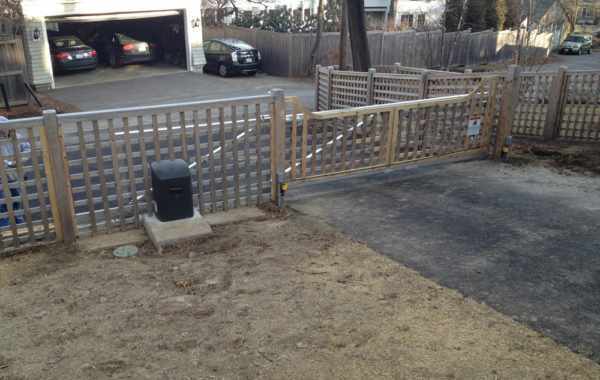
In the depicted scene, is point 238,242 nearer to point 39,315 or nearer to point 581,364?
point 39,315

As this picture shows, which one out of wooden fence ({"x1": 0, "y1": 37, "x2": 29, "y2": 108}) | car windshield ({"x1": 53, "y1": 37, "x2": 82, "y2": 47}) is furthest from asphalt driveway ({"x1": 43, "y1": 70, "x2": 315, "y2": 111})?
car windshield ({"x1": 53, "y1": 37, "x2": 82, "y2": 47})

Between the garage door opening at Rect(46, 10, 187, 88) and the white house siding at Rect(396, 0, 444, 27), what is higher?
the white house siding at Rect(396, 0, 444, 27)

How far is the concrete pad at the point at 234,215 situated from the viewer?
6898mm

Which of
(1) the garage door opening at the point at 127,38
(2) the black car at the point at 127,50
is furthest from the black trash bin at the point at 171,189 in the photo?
(2) the black car at the point at 127,50

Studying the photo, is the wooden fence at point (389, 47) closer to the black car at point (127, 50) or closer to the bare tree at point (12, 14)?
the black car at point (127, 50)

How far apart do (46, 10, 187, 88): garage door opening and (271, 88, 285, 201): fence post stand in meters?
16.7

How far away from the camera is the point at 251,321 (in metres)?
4.51

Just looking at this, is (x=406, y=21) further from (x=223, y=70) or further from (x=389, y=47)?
(x=223, y=70)

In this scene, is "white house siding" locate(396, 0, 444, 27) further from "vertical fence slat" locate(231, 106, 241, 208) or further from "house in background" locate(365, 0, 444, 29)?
"vertical fence slat" locate(231, 106, 241, 208)

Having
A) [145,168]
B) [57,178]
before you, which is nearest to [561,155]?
[145,168]

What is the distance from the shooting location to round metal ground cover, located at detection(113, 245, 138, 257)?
5.92 meters

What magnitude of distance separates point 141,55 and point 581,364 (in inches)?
926

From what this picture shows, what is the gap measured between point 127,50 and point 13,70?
7.42m

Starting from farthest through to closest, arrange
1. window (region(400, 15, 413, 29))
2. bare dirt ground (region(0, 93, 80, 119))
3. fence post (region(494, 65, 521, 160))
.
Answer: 1. window (region(400, 15, 413, 29))
2. bare dirt ground (region(0, 93, 80, 119))
3. fence post (region(494, 65, 521, 160))
